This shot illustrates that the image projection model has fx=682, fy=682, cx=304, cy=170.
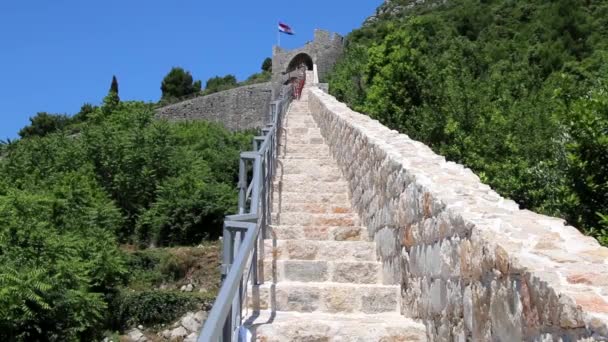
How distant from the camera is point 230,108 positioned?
49.2 metres

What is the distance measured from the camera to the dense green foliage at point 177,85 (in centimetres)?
7100

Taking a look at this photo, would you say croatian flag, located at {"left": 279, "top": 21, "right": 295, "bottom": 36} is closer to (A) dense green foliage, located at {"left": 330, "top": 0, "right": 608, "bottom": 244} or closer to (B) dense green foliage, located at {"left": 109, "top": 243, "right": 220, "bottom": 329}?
(A) dense green foliage, located at {"left": 330, "top": 0, "right": 608, "bottom": 244}

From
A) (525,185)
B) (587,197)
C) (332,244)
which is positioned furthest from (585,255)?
(525,185)

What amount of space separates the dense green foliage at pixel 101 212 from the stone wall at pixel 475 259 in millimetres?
10228

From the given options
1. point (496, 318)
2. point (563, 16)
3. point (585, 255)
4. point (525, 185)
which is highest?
point (563, 16)

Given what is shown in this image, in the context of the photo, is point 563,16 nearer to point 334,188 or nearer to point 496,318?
point 334,188

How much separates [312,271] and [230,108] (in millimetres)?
44062

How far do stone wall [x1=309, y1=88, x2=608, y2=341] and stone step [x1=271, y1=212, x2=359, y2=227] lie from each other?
120 cm

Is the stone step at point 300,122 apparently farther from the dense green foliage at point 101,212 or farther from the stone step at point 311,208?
the stone step at point 311,208

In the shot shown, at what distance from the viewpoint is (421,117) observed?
18.4 m

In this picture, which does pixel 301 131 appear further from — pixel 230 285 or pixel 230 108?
pixel 230 108

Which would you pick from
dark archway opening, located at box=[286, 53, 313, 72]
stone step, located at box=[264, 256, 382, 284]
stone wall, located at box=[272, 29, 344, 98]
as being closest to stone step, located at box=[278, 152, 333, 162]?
stone step, located at box=[264, 256, 382, 284]

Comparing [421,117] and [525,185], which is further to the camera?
[421,117]

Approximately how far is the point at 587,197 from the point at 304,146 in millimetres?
6699
